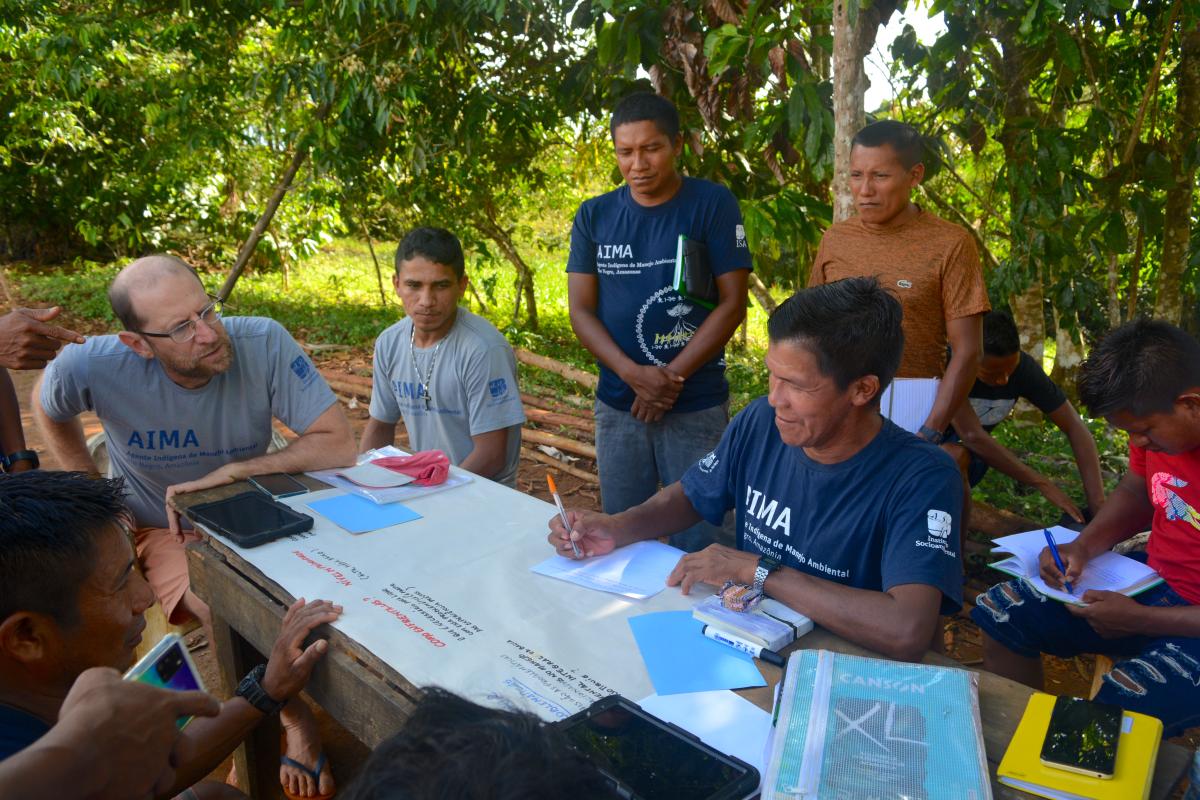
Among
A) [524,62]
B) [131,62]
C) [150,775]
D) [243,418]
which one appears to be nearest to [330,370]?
[524,62]

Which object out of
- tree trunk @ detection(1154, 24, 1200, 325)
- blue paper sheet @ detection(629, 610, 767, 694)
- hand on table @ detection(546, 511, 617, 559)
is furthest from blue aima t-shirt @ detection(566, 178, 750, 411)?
tree trunk @ detection(1154, 24, 1200, 325)

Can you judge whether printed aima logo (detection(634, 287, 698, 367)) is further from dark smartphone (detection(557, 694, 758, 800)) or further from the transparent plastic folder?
dark smartphone (detection(557, 694, 758, 800))

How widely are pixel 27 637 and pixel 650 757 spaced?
1135 millimetres

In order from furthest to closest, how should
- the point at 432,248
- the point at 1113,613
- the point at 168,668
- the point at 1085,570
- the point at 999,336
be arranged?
the point at 999,336 → the point at 432,248 → the point at 1085,570 → the point at 1113,613 → the point at 168,668

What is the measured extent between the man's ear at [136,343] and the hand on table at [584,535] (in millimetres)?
1598

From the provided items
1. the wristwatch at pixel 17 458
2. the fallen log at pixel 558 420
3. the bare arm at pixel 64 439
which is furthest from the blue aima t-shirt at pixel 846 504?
the fallen log at pixel 558 420

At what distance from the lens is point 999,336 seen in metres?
3.87

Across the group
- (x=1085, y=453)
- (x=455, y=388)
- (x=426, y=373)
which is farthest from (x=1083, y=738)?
(x=1085, y=453)

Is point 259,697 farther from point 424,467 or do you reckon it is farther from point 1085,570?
point 1085,570

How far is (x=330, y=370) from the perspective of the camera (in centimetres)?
826

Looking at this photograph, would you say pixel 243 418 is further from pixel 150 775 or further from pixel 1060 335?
pixel 1060 335

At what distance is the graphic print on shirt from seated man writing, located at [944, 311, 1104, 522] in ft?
3.65

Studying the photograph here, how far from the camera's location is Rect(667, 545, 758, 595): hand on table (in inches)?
80.1

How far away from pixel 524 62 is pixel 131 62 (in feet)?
18.7
